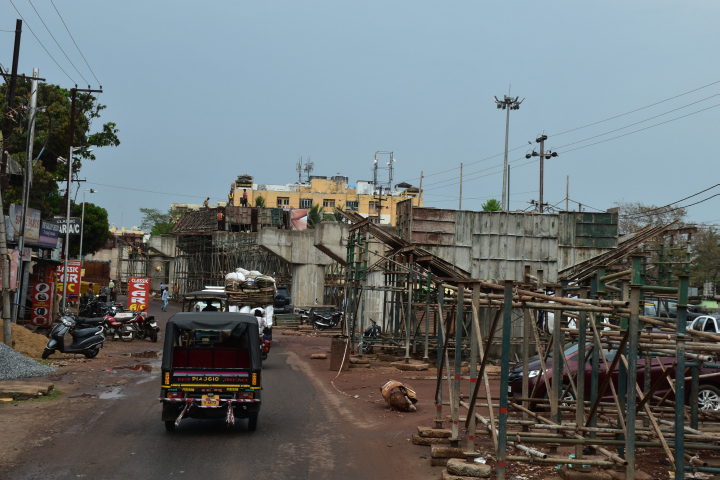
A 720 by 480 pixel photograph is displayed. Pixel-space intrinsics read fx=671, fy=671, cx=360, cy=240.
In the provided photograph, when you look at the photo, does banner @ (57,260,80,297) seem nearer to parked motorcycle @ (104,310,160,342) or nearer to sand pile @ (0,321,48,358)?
parked motorcycle @ (104,310,160,342)

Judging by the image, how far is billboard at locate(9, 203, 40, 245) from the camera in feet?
83.4

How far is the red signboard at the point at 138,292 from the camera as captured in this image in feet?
101

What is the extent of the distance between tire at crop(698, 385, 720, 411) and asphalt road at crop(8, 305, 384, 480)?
7.28 m

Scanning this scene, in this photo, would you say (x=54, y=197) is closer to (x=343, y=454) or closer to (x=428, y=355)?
(x=428, y=355)

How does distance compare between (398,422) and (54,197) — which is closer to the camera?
(398,422)

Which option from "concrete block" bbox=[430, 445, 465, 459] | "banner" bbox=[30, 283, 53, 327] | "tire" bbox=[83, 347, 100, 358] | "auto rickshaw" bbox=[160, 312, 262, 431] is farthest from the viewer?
"banner" bbox=[30, 283, 53, 327]

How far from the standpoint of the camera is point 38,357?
66.2ft

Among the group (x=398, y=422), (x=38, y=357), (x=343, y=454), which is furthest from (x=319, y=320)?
(x=343, y=454)

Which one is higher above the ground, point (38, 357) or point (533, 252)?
point (533, 252)

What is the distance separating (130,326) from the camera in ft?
86.7

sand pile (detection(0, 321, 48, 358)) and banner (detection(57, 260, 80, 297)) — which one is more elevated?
banner (detection(57, 260, 80, 297))

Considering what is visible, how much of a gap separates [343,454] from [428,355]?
1428cm

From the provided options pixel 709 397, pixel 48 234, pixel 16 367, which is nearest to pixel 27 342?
pixel 16 367

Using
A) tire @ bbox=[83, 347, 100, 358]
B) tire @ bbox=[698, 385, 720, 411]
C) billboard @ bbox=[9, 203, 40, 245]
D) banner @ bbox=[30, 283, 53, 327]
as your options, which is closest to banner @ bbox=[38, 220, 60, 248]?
billboard @ bbox=[9, 203, 40, 245]
